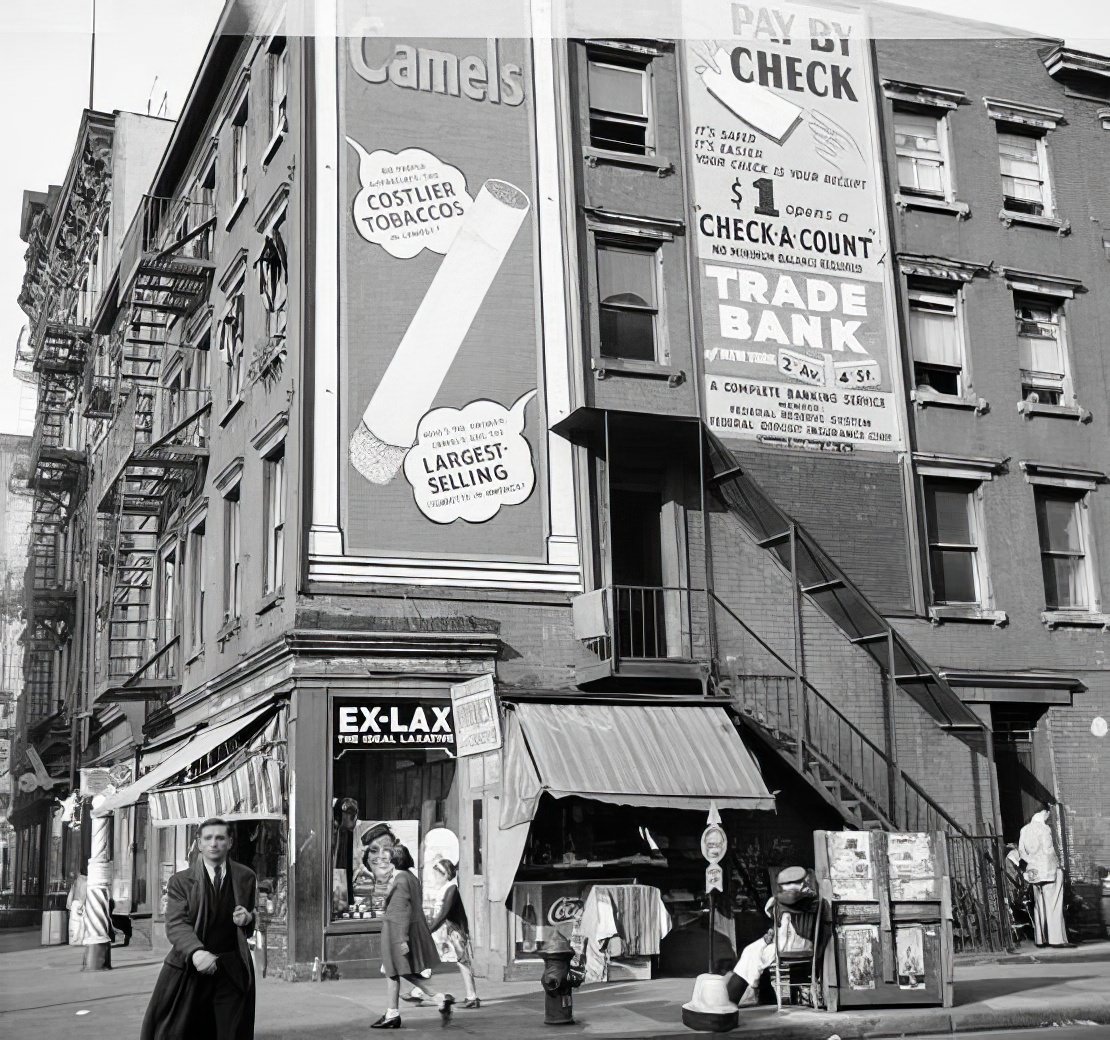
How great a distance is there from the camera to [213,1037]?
24.2 ft

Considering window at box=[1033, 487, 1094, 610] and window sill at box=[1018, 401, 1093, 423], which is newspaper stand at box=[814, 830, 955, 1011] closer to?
window at box=[1033, 487, 1094, 610]

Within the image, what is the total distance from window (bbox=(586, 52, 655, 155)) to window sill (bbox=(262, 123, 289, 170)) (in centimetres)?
448

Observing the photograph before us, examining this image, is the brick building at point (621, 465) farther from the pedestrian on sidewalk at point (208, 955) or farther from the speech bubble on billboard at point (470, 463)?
the pedestrian on sidewalk at point (208, 955)

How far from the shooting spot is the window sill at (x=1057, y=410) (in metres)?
21.8

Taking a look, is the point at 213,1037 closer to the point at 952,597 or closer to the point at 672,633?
the point at 672,633

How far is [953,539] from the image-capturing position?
21281mm

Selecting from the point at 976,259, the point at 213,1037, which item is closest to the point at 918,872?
the point at 213,1037

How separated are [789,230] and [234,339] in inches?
361

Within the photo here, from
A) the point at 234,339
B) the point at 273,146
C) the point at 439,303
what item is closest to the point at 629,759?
the point at 439,303

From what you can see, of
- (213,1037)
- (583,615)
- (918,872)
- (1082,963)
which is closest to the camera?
(213,1037)

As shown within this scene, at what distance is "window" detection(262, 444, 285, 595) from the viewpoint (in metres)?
19.4

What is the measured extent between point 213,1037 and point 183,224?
2181 centimetres

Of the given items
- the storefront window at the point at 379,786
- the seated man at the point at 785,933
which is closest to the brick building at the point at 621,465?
the storefront window at the point at 379,786

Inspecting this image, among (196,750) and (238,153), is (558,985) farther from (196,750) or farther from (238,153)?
(238,153)
